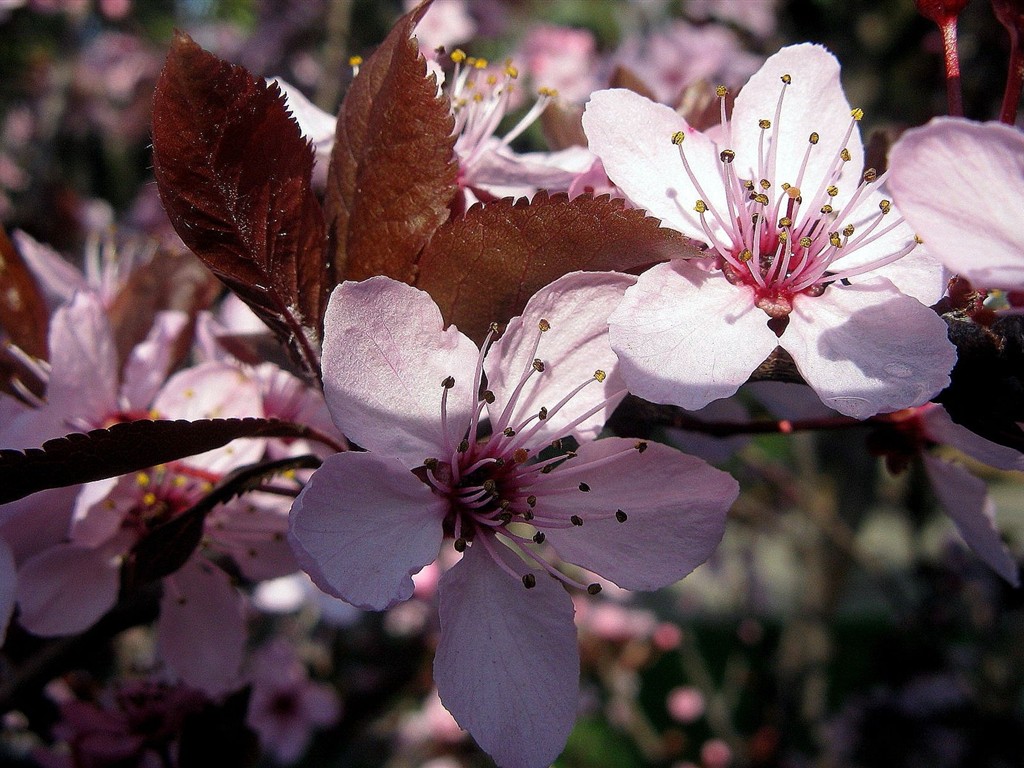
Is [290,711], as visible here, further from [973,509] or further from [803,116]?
[803,116]

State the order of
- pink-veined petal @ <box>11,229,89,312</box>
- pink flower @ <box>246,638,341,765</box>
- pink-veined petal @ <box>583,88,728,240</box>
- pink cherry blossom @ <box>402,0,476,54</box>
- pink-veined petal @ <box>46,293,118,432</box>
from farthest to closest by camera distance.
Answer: pink cherry blossom @ <box>402,0,476,54</box>, pink flower @ <box>246,638,341,765</box>, pink-veined petal @ <box>11,229,89,312</box>, pink-veined petal @ <box>46,293,118,432</box>, pink-veined petal @ <box>583,88,728,240</box>

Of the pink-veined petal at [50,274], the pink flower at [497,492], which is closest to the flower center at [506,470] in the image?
the pink flower at [497,492]

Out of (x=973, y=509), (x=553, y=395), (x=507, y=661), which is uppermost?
(x=553, y=395)

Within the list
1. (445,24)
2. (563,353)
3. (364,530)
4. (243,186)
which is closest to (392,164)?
(243,186)

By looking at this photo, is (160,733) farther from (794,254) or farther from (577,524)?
(794,254)

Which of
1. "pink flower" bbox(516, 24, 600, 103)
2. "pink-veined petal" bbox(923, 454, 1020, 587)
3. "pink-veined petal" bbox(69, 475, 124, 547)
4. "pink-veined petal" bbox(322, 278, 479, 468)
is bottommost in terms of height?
"pink flower" bbox(516, 24, 600, 103)

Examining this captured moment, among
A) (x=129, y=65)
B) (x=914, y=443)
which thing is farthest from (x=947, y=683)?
(x=129, y=65)

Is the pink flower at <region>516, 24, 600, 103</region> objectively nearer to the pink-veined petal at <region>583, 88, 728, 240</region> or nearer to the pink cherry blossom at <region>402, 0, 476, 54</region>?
the pink cherry blossom at <region>402, 0, 476, 54</region>

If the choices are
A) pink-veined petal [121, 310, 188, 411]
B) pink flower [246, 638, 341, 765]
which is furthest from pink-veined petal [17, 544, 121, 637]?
pink flower [246, 638, 341, 765]
